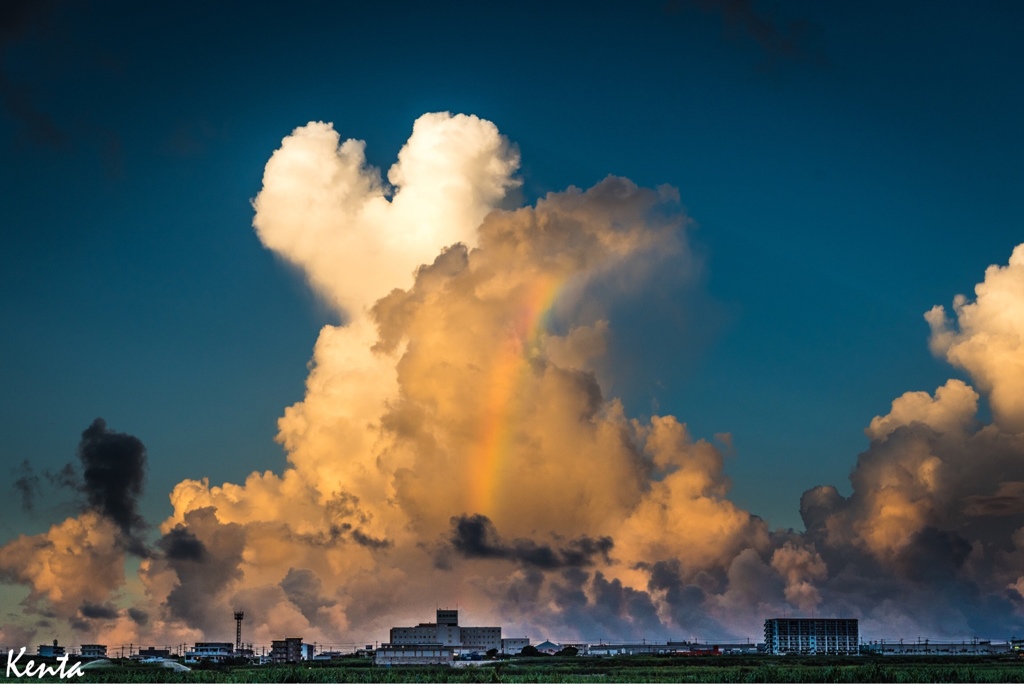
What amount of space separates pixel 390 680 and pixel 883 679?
84.6 metres

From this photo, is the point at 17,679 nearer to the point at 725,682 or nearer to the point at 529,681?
the point at 529,681

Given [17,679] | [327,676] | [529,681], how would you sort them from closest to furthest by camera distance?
[17,679], [529,681], [327,676]

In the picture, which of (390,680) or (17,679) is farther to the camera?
(390,680)

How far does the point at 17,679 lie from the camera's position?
531ft

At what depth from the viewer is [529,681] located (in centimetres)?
17625

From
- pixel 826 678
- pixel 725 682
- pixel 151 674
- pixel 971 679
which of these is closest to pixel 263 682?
pixel 151 674

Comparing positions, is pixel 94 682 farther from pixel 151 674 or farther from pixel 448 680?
pixel 448 680

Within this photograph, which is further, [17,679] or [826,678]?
[826,678]

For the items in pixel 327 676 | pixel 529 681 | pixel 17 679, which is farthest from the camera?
pixel 327 676

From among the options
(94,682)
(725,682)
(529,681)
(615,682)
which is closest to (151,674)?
(94,682)

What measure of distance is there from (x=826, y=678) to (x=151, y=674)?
393ft

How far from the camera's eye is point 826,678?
194125mm

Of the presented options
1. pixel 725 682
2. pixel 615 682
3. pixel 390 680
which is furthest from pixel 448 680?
pixel 725 682

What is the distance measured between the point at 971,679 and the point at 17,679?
518ft
